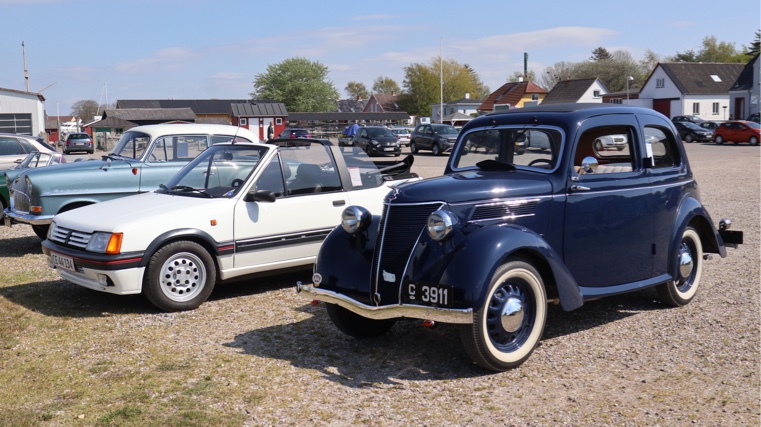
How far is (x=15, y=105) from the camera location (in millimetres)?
48094

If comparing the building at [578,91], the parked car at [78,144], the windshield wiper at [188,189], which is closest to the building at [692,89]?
the building at [578,91]

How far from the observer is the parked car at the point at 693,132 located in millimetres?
46938

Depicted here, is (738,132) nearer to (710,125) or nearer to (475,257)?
(710,125)

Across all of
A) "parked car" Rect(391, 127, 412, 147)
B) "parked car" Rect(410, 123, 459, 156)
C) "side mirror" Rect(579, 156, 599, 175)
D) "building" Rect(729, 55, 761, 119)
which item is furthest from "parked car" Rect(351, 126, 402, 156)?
"building" Rect(729, 55, 761, 119)

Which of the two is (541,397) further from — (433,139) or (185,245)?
(433,139)

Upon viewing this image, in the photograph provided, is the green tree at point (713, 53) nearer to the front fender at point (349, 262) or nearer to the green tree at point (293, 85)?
the green tree at point (293, 85)

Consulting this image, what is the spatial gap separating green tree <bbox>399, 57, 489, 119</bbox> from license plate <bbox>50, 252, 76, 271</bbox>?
104 metres

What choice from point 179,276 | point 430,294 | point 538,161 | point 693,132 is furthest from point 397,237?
point 693,132

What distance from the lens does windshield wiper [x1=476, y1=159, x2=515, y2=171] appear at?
249 inches

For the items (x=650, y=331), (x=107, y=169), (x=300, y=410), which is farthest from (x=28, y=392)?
(x=107, y=169)

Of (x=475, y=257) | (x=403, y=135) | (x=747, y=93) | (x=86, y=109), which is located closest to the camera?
(x=475, y=257)

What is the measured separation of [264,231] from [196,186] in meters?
0.99

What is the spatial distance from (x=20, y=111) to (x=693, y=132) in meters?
43.7

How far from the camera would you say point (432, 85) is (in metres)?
112
